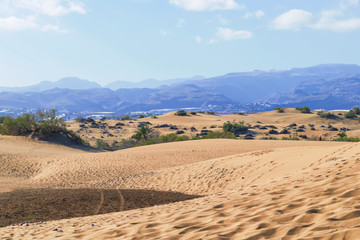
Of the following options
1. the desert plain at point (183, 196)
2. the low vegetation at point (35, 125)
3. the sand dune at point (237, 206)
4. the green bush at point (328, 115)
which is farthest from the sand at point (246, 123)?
the sand dune at point (237, 206)

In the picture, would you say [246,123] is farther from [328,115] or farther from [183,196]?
[183,196]

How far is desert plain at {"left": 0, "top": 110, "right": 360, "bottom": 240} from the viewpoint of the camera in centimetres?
550

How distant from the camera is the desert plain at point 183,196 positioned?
550cm

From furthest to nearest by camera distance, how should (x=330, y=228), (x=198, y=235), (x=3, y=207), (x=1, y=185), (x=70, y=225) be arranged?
(x=1, y=185) → (x=3, y=207) → (x=70, y=225) → (x=198, y=235) → (x=330, y=228)

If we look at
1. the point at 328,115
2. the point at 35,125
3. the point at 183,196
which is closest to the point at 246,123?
the point at 328,115

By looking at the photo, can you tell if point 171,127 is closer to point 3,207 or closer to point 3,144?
point 3,144

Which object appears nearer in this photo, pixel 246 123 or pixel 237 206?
pixel 237 206

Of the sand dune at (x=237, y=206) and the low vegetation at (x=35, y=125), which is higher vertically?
the low vegetation at (x=35, y=125)

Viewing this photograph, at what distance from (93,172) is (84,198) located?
7.74 meters

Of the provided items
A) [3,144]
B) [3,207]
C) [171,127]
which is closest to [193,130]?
[171,127]

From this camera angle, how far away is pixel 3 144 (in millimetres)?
27125

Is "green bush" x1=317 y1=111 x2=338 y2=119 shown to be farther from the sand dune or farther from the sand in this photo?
the sand dune

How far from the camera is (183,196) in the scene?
39.9ft

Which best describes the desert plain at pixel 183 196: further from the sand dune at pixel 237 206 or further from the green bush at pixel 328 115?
the green bush at pixel 328 115
